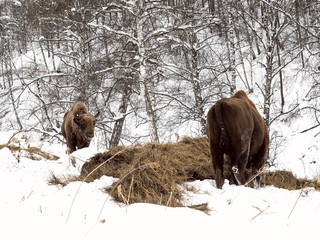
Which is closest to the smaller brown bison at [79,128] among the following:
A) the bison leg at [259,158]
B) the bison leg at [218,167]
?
the bison leg at [259,158]

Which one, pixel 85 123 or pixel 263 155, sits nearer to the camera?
pixel 263 155

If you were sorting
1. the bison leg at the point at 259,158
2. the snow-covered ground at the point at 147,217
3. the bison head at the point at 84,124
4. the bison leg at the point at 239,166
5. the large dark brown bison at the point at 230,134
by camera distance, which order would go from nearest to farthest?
the snow-covered ground at the point at 147,217, the large dark brown bison at the point at 230,134, the bison leg at the point at 239,166, the bison leg at the point at 259,158, the bison head at the point at 84,124

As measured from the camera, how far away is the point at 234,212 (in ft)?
7.98

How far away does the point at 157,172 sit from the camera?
352 centimetres

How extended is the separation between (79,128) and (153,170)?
16.7 feet

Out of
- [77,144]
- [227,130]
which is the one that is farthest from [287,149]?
[227,130]

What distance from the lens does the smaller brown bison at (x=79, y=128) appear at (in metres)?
7.98

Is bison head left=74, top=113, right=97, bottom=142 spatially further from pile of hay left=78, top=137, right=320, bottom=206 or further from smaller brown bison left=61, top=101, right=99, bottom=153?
pile of hay left=78, top=137, right=320, bottom=206

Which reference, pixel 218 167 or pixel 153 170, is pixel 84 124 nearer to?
pixel 218 167

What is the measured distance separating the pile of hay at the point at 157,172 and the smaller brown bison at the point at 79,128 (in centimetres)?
303

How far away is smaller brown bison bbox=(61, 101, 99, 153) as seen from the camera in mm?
7980

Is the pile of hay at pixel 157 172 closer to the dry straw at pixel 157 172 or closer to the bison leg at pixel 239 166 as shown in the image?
the dry straw at pixel 157 172

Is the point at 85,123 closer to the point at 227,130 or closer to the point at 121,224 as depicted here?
the point at 227,130

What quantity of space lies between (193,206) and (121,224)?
1.03 meters
